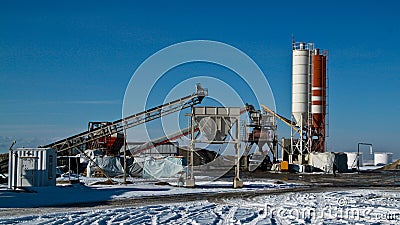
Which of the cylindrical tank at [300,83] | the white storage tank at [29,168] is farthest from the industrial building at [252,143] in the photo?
the white storage tank at [29,168]

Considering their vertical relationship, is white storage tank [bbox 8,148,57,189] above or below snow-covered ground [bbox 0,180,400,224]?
above

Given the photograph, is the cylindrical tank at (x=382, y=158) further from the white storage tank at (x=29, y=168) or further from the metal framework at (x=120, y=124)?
the white storage tank at (x=29, y=168)

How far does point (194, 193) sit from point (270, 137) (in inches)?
1496

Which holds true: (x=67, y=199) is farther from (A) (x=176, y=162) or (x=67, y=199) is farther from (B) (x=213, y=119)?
(A) (x=176, y=162)

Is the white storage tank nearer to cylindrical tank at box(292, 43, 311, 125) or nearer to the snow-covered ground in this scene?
the snow-covered ground

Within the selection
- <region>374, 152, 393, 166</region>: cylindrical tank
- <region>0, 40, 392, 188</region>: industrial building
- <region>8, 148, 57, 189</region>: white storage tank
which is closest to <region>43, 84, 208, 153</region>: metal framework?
<region>0, 40, 392, 188</region>: industrial building

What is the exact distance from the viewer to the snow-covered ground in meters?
16.9

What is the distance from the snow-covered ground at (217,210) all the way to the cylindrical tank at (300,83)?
37314 mm

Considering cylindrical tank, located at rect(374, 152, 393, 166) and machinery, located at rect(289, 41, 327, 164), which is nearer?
machinery, located at rect(289, 41, 327, 164)

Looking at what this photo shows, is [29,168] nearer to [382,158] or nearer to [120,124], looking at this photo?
[120,124]

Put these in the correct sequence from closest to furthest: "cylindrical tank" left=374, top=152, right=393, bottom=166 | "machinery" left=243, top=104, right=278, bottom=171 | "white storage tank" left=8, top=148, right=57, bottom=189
→ "white storage tank" left=8, top=148, right=57, bottom=189
"machinery" left=243, top=104, right=278, bottom=171
"cylindrical tank" left=374, top=152, right=393, bottom=166

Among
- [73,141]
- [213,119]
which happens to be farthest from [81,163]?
[213,119]

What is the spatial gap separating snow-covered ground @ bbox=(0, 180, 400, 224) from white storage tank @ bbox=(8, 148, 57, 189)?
4.88 feet

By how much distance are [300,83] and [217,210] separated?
47.4 meters
